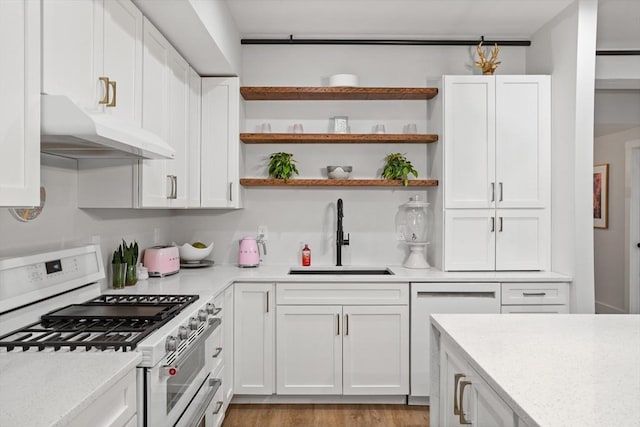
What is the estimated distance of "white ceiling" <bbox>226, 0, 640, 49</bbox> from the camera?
3164 millimetres

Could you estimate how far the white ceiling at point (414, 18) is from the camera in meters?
3.16

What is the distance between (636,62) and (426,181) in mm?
1946

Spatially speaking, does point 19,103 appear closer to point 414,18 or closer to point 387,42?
point 414,18

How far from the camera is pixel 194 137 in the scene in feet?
10.9

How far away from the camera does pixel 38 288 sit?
6.18ft

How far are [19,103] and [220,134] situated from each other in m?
2.20

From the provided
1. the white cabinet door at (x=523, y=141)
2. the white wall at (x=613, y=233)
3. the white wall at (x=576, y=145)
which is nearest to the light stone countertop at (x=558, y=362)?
the white wall at (x=576, y=145)

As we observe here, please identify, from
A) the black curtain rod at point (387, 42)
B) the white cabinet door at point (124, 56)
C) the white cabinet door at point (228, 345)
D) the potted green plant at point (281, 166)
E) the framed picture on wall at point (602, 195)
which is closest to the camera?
the white cabinet door at point (124, 56)

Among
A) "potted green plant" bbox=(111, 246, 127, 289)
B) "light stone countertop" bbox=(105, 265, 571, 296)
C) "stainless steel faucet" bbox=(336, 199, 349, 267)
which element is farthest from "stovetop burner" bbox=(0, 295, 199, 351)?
"stainless steel faucet" bbox=(336, 199, 349, 267)

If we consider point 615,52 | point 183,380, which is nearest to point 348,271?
point 183,380

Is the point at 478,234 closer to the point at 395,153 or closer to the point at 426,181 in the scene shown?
the point at 426,181

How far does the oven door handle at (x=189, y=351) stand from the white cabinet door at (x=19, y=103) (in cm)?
73

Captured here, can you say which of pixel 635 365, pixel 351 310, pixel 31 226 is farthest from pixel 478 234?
Result: pixel 31 226

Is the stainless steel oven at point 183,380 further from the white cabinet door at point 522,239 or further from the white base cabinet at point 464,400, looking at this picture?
the white cabinet door at point 522,239
